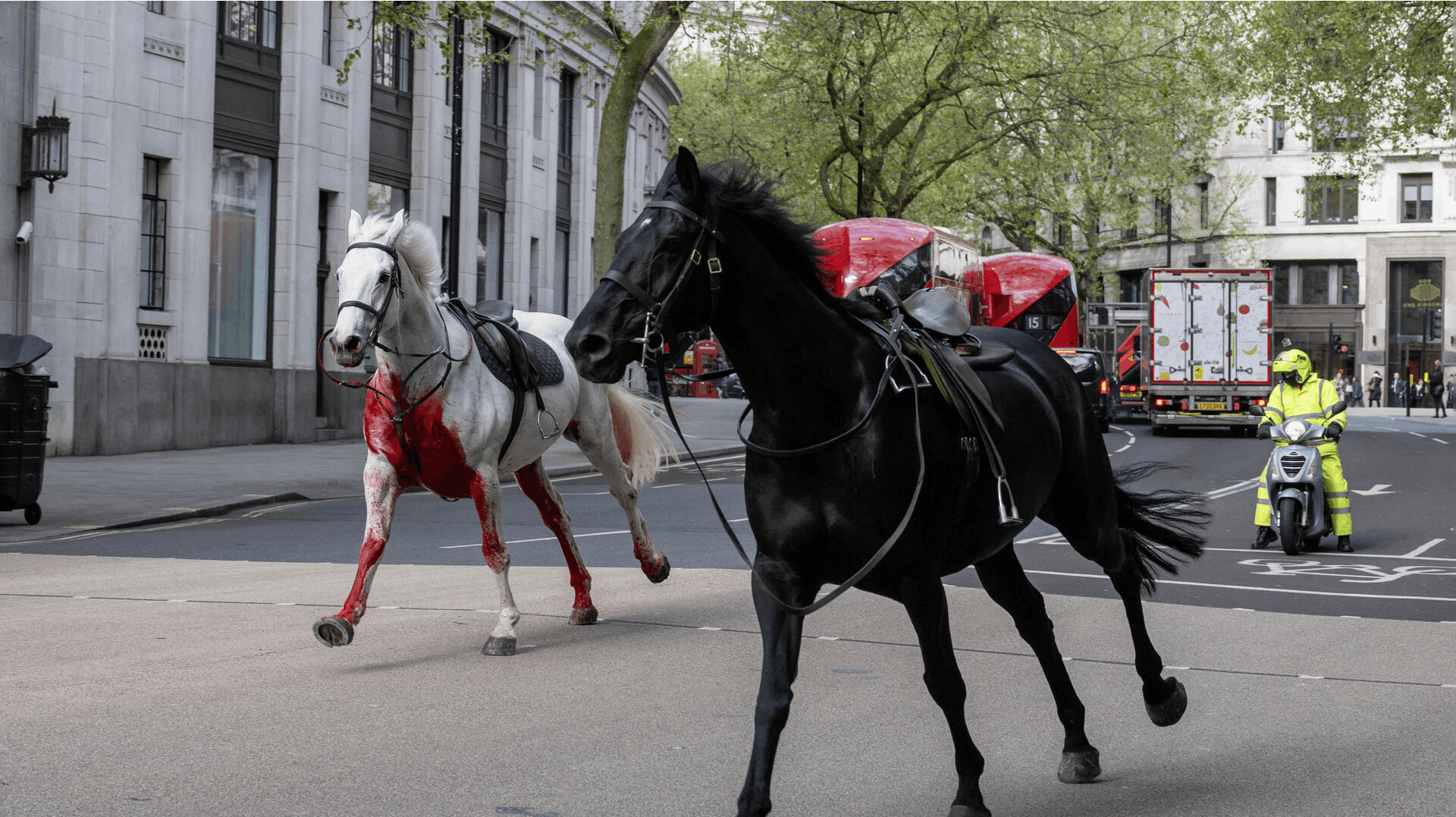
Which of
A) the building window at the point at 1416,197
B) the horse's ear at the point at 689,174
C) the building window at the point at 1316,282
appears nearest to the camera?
the horse's ear at the point at 689,174

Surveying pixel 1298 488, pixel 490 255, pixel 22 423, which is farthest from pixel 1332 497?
pixel 490 255

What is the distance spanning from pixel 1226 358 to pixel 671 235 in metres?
32.7

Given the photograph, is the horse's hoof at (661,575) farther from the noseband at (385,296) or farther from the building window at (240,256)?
the building window at (240,256)

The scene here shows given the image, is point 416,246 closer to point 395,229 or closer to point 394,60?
point 395,229

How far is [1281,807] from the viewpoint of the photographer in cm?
466

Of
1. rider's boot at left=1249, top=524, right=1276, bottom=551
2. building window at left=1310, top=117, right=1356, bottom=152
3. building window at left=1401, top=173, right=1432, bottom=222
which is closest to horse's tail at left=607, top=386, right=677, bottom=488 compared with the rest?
rider's boot at left=1249, top=524, right=1276, bottom=551

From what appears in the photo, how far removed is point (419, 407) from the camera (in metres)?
7.51

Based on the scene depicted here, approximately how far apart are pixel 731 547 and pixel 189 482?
8509 millimetres

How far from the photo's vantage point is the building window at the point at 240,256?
2442cm

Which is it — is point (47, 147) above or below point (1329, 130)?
below

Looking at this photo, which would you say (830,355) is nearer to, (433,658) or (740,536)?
(433,658)

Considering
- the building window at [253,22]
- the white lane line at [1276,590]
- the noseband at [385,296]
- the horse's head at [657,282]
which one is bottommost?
the white lane line at [1276,590]

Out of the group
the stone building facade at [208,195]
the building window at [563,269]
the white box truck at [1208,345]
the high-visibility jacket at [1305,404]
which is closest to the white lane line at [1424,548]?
the high-visibility jacket at [1305,404]

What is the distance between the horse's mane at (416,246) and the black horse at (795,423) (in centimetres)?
350
